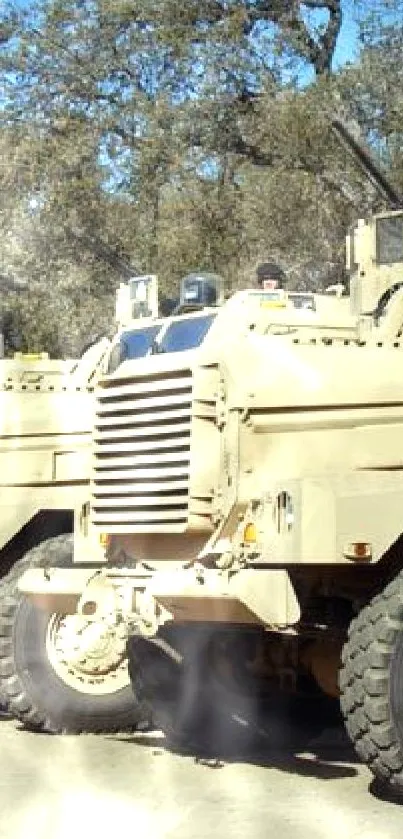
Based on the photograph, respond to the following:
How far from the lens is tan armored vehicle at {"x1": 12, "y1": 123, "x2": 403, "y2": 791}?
25.3 feet

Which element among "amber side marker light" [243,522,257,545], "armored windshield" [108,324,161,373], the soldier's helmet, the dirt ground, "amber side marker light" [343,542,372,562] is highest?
the soldier's helmet

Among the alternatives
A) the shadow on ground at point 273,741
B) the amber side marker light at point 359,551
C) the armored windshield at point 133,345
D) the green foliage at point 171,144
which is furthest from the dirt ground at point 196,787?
the green foliage at point 171,144

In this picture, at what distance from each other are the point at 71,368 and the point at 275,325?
11.3ft

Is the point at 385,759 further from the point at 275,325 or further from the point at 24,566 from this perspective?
the point at 24,566

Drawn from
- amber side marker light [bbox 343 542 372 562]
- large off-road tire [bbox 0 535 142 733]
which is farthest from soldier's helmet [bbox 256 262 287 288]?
amber side marker light [bbox 343 542 372 562]

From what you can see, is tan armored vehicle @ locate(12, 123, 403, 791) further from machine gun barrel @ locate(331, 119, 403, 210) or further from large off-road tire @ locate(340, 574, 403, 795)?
machine gun barrel @ locate(331, 119, 403, 210)

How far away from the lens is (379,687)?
7.59 metres

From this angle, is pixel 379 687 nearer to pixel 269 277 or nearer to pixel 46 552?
pixel 46 552

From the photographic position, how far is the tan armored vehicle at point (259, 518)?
7707 mm

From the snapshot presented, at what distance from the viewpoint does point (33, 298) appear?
27.3m

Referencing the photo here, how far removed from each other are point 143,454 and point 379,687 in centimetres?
196

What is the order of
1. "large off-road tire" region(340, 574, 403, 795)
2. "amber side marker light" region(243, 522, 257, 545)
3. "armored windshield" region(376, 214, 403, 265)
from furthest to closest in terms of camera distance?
"armored windshield" region(376, 214, 403, 265)
"amber side marker light" region(243, 522, 257, 545)
"large off-road tire" region(340, 574, 403, 795)

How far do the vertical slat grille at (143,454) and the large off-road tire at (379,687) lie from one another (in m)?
1.25

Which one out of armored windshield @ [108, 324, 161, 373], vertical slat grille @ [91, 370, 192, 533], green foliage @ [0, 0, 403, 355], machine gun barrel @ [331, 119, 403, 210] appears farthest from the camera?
green foliage @ [0, 0, 403, 355]
